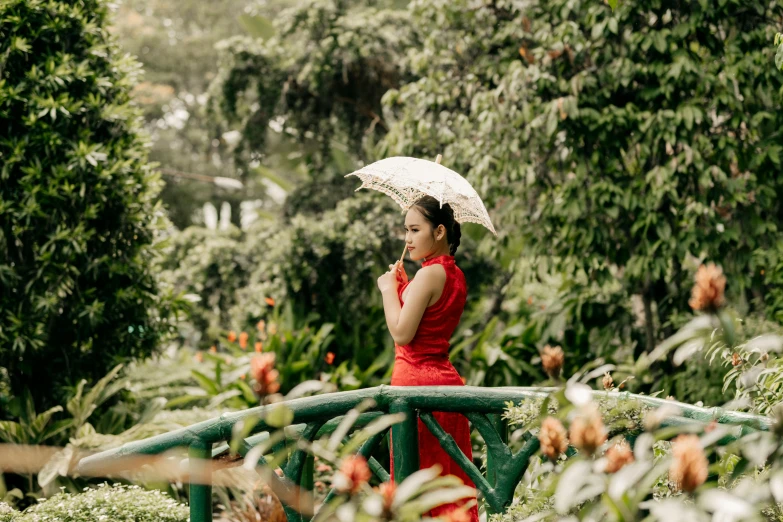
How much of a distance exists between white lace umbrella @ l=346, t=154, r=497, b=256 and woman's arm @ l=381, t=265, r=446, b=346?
0.93 feet

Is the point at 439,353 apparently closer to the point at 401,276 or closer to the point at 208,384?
the point at 401,276

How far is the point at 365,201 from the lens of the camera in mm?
7852

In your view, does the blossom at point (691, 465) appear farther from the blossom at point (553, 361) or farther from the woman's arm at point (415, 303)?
the woman's arm at point (415, 303)

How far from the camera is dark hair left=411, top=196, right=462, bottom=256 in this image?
10.9 feet

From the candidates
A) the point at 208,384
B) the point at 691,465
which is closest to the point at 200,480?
the point at 691,465

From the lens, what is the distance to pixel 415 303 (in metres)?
3.12

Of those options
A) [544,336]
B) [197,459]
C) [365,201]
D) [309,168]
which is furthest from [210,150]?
[197,459]

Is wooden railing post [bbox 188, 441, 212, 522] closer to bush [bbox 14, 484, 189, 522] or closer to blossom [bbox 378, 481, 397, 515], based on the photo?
bush [bbox 14, 484, 189, 522]

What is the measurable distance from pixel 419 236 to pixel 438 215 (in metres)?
0.13

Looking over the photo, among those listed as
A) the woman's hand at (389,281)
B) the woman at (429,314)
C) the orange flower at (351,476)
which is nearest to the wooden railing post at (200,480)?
the woman at (429,314)

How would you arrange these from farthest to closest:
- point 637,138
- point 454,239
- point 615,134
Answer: point 615,134
point 637,138
point 454,239

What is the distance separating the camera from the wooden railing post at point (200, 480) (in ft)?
8.68

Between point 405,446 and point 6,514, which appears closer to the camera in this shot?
point 405,446

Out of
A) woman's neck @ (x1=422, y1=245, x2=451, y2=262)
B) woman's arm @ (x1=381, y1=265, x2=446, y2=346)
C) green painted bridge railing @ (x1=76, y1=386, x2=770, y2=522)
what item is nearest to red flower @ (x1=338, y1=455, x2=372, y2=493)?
green painted bridge railing @ (x1=76, y1=386, x2=770, y2=522)
